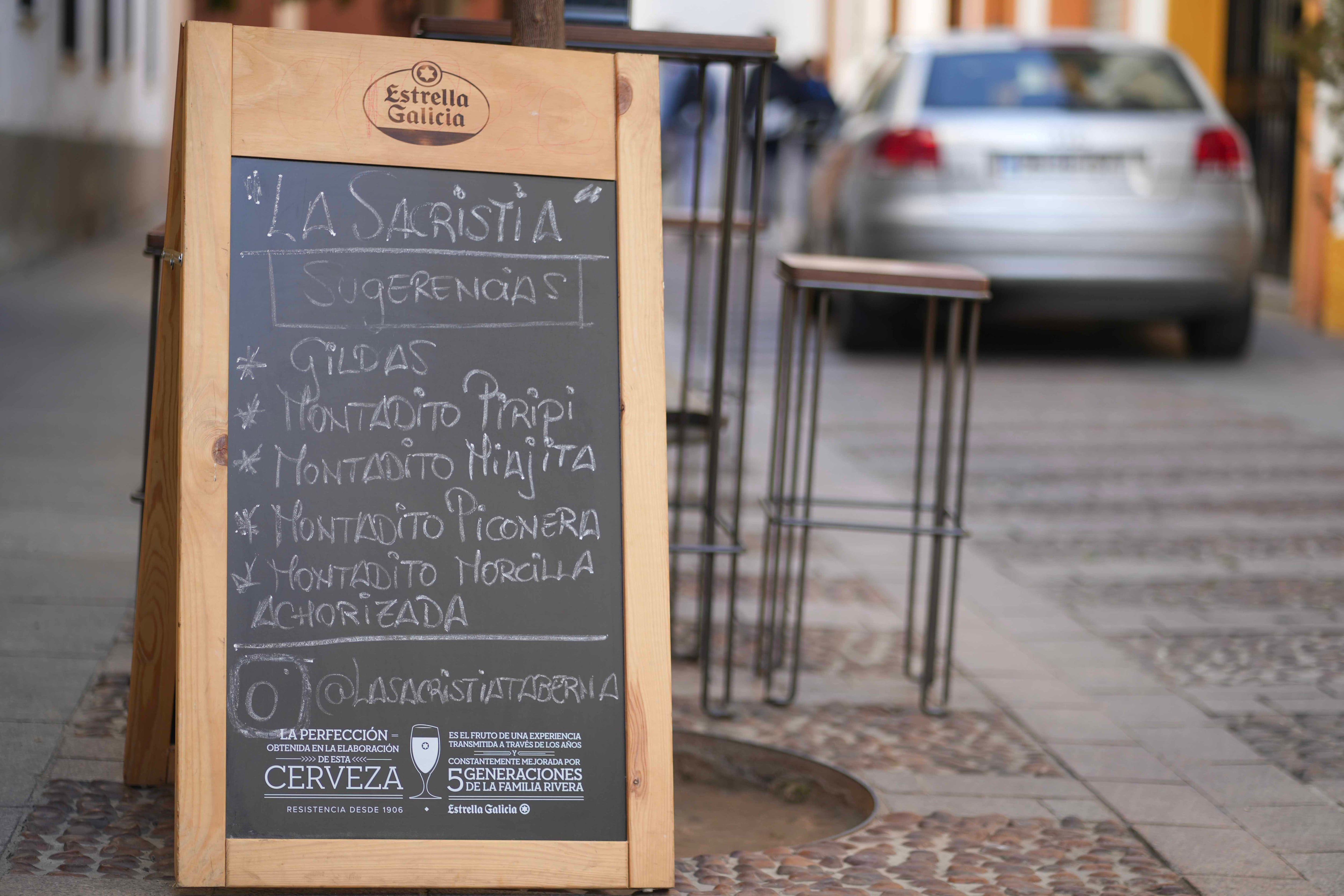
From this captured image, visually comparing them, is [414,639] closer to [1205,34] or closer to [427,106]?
[427,106]

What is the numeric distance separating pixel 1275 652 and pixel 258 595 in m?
2.85

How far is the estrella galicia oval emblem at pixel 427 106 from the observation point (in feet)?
9.13

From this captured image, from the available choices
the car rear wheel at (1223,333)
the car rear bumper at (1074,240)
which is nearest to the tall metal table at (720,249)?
the car rear bumper at (1074,240)

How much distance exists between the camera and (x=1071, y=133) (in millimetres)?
8898

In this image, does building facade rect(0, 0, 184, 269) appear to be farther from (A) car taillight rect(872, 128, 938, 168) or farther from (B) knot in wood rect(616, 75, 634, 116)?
(B) knot in wood rect(616, 75, 634, 116)

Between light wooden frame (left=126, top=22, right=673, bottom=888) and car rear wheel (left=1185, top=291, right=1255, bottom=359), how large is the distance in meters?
7.24

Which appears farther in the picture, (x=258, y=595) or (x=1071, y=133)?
(x=1071, y=133)

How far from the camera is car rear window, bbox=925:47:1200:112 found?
29.9 ft

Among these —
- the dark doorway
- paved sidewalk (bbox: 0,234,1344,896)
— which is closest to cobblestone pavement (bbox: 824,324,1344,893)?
paved sidewalk (bbox: 0,234,1344,896)

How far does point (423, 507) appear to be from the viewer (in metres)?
2.79

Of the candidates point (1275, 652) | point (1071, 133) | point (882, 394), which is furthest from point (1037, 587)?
point (1071, 133)

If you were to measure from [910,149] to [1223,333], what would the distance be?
2.27 meters

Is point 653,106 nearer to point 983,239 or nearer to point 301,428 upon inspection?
point 301,428

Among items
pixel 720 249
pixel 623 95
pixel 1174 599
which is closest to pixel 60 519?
pixel 720 249
